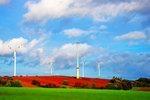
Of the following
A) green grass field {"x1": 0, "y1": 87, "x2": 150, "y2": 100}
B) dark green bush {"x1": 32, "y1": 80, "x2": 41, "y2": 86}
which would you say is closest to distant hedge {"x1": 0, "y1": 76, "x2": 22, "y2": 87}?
dark green bush {"x1": 32, "y1": 80, "x2": 41, "y2": 86}

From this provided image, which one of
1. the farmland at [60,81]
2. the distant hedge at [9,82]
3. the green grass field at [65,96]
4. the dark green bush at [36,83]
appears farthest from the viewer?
the farmland at [60,81]

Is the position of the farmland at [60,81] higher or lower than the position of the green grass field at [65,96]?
higher

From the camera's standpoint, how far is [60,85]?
10656 cm

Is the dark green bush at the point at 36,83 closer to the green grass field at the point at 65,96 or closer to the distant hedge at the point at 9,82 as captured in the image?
the distant hedge at the point at 9,82

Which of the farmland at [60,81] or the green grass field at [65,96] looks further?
the farmland at [60,81]

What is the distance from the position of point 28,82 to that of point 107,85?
19.1m

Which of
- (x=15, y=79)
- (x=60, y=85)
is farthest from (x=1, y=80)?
(x=60, y=85)

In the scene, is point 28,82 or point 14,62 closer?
point 14,62

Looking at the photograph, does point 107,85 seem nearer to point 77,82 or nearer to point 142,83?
point 77,82

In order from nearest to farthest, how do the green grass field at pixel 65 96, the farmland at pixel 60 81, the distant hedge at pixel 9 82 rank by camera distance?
the green grass field at pixel 65 96
the distant hedge at pixel 9 82
the farmland at pixel 60 81

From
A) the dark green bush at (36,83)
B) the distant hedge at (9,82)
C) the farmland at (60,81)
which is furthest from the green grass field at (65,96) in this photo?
the farmland at (60,81)

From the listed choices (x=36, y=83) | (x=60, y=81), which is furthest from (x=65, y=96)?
(x=60, y=81)

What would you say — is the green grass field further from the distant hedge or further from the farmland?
the farmland

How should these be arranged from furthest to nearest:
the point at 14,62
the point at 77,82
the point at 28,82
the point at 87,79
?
the point at 87,79 → the point at 77,82 → the point at 28,82 → the point at 14,62
